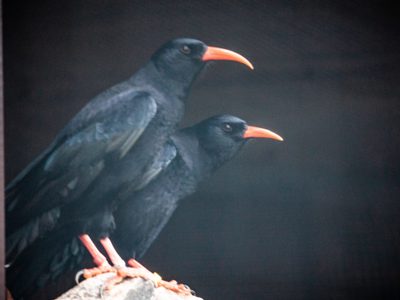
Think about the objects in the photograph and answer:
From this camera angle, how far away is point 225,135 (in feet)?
8.44

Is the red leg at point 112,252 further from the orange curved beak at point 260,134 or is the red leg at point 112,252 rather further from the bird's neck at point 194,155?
the orange curved beak at point 260,134

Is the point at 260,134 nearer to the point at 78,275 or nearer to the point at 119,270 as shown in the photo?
the point at 119,270

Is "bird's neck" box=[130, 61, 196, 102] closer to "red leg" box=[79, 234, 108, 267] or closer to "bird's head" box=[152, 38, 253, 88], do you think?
"bird's head" box=[152, 38, 253, 88]

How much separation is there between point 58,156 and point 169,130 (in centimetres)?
46

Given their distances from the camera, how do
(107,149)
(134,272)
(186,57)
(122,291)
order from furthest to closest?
(186,57) < (107,149) < (134,272) < (122,291)

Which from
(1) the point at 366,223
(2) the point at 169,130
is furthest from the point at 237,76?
(1) the point at 366,223

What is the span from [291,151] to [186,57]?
1.88 ft

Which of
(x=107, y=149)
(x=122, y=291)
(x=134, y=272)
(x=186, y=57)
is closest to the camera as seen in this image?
(x=122, y=291)

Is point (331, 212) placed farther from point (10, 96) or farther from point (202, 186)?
point (10, 96)

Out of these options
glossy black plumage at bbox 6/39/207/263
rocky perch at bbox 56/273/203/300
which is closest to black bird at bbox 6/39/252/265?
glossy black plumage at bbox 6/39/207/263

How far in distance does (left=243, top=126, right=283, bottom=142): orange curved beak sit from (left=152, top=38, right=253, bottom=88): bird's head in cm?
27

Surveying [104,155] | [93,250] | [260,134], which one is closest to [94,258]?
[93,250]

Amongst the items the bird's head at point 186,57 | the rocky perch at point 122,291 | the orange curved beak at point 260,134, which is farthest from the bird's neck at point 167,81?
the rocky perch at point 122,291

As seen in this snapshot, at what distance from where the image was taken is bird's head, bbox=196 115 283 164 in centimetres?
256
